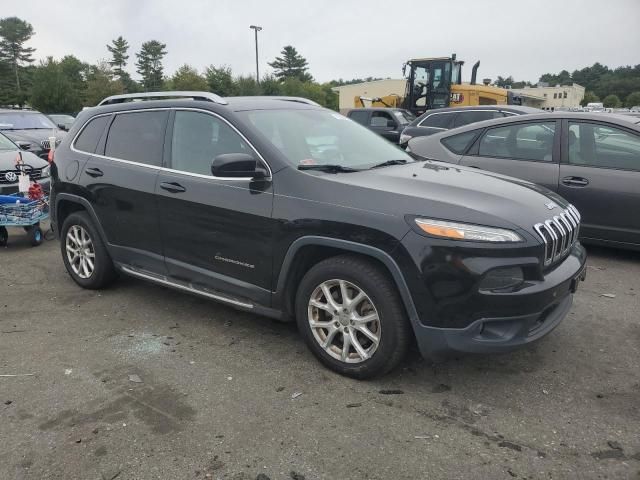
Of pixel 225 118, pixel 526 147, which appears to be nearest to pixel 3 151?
pixel 225 118

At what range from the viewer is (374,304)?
10.4ft

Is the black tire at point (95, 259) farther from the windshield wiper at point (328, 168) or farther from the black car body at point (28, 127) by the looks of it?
the black car body at point (28, 127)

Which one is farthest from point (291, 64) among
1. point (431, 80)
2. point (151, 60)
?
point (431, 80)

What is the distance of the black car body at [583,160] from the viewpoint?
5449 mm

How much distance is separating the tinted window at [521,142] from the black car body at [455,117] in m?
3.52

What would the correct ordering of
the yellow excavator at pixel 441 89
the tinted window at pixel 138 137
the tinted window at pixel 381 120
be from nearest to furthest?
the tinted window at pixel 138 137 < the tinted window at pixel 381 120 < the yellow excavator at pixel 441 89

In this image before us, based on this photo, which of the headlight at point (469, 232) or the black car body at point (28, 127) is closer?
the headlight at point (469, 232)

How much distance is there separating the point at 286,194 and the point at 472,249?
48.8 inches

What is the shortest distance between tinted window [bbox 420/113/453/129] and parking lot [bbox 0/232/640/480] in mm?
7240

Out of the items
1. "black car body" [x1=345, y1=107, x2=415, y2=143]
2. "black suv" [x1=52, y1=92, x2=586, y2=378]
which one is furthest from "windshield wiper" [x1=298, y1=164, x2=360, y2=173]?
"black car body" [x1=345, y1=107, x2=415, y2=143]

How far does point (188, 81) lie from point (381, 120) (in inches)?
1559

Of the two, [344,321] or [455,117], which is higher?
[455,117]

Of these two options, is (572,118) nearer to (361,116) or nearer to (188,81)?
(361,116)

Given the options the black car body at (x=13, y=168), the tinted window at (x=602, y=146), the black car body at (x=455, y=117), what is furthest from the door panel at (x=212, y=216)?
the black car body at (x=455, y=117)
